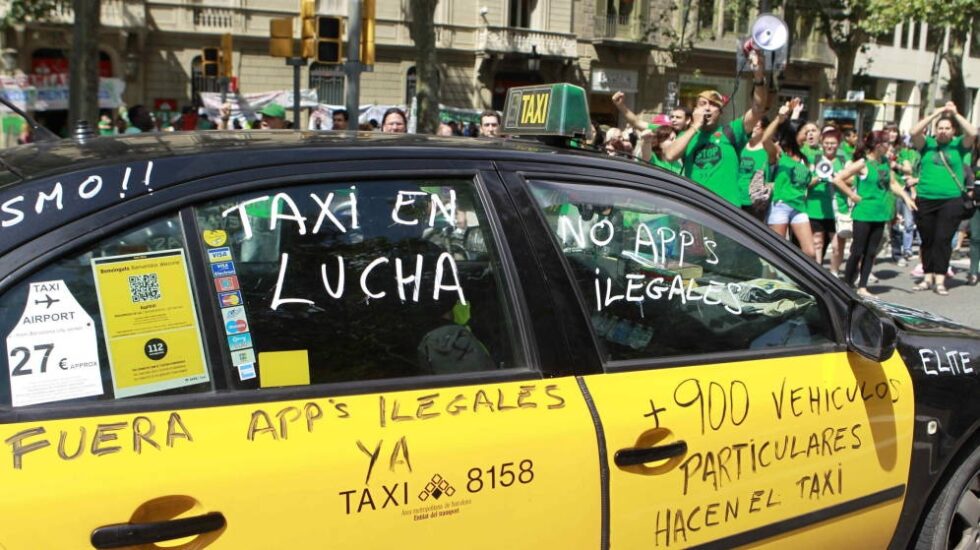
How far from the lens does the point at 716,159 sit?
7184mm

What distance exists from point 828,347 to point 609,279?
714 mm

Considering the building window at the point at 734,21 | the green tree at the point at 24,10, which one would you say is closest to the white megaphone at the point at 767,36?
the green tree at the point at 24,10

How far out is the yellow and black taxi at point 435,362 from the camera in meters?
1.72

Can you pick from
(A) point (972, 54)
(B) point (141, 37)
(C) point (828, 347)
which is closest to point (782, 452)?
(C) point (828, 347)

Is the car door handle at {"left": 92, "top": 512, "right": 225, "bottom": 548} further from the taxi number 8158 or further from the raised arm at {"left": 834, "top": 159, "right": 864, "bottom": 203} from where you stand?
the raised arm at {"left": 834, "top": 159, "right": 864, "bottom": 203}

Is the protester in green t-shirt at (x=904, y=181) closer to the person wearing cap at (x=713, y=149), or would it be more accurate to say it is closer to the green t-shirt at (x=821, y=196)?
the green t-shirt at (x=821, y=196)

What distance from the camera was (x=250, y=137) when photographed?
7.50 feet

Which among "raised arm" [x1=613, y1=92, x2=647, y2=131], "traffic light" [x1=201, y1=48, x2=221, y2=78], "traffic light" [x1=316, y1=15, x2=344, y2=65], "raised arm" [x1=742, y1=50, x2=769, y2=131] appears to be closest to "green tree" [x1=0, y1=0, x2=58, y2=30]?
"traffic light" [x1=201, y1=48, x2=221, y2=78]

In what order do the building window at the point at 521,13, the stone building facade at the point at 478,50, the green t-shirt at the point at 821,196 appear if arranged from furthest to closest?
1. the building window at the point at 521,13
2. the stone building facade at the point at 478,50
3. the green t-shirt at the point at 821,196

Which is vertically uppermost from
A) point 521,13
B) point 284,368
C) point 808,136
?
point 521,13

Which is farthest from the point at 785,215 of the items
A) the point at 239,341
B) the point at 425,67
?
the point at 425,67

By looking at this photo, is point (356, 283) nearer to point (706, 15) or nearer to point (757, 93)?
point (757, 93)

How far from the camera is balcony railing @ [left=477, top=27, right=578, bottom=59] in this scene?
3431cm

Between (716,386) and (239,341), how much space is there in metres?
→ 1.22
